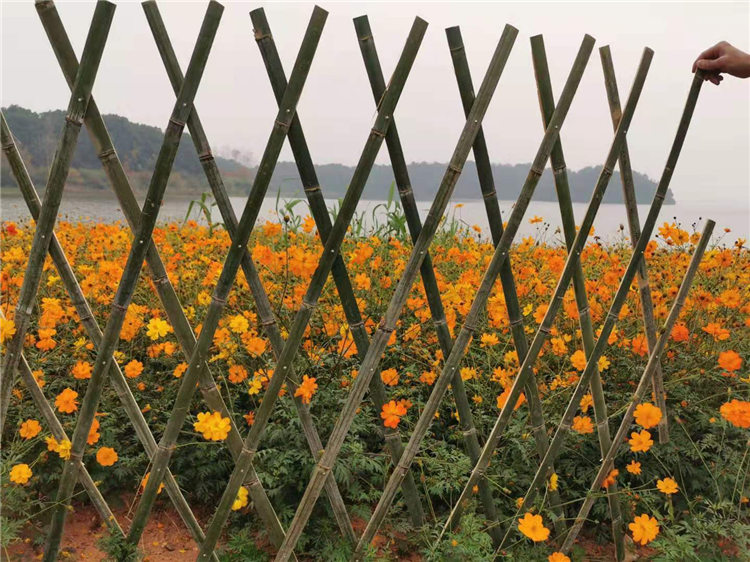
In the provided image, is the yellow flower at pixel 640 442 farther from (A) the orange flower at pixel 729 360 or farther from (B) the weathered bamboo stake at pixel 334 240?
(B) the weathered bamboo stake at pixel 334 240

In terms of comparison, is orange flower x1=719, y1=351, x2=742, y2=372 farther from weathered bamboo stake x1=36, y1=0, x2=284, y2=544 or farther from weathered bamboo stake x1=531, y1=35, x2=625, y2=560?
weathered bamboo stake x1=36, y1=0, x2=284, y2=544

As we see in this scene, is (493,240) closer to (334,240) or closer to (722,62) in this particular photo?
(334,240)

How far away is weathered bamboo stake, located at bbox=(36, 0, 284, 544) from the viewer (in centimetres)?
145

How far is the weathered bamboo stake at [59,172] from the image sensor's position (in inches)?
55.4

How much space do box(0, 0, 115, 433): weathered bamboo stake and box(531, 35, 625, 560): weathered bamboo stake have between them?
1.19 meters

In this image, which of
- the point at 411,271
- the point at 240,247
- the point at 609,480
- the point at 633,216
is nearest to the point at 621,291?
the point at 633,216

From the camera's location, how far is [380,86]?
1.53 meters

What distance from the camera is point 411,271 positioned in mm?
1628

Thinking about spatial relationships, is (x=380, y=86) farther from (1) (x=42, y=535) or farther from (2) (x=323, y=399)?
(1) (x=42, y=535)

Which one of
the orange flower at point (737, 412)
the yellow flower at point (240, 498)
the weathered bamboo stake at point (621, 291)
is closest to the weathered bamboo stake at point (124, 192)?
the yellow flower at point (240, 498)

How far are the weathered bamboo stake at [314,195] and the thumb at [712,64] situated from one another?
4.66 feet

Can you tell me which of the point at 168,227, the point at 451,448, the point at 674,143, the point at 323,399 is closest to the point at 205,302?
the point at 323,399

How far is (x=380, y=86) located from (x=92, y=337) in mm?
1112

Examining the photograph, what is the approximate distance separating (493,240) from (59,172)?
1233 mm
